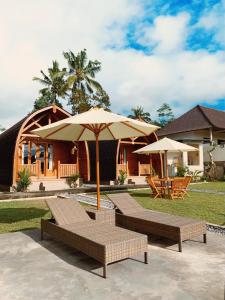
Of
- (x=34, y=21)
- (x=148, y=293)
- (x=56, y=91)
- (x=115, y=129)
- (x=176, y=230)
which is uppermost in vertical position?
→ (x=56, y=91)

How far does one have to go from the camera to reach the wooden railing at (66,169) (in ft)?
61.1

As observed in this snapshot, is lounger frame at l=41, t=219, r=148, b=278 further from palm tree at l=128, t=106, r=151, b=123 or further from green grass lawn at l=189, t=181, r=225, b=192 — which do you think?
palm tree at l=128, t=106, r=151, b=123

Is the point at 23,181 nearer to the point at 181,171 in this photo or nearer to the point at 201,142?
the point at 181,171

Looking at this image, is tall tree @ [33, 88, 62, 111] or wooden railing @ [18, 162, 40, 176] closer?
wooden railing @ [18, 162, 40, 176]

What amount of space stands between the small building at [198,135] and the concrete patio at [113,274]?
2055cm

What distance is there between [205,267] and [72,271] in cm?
205

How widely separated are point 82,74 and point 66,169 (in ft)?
68.6

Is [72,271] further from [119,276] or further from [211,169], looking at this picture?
[211,169]

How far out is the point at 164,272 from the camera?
422 cm

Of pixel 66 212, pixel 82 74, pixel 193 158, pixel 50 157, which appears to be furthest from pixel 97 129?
pixel 82 74

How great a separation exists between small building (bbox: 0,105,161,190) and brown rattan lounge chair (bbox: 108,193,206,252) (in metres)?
10.4

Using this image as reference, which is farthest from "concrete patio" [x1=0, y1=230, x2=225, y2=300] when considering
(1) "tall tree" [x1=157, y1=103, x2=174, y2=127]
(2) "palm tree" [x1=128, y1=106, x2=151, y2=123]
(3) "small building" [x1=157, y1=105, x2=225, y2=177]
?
(1) "tall tree" [x1=157, y1=103, x2=174, y2=127]

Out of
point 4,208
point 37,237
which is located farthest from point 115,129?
point 4,208

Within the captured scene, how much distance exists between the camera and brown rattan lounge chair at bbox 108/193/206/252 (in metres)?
5.29
